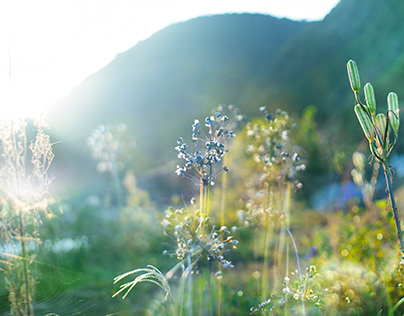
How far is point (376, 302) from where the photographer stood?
184cm

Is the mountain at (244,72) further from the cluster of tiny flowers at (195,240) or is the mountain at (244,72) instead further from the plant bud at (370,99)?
the plant bud at (370,99)

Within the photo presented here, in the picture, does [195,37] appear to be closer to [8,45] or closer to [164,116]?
[164,116]

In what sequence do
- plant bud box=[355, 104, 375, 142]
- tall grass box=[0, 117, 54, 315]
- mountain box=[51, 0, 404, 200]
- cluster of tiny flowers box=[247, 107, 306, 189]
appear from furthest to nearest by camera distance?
mountain box=[51, 0, 404, 200]
cluster of tiny flowers box=[247, 107, 306, 189]
plant bud box=[355, 104, 375, 142]
tall grass box=[0, 117, 54, 315]

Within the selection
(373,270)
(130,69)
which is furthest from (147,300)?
(130,69)

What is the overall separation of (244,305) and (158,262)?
7.90 feet

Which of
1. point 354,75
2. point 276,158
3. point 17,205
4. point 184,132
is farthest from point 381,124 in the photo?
point 184,132

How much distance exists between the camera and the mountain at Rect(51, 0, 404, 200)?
986cm

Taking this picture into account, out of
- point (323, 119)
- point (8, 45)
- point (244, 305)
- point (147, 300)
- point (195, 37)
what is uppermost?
point (195, 37)

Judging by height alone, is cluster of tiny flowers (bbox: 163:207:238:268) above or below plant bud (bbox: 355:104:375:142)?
below

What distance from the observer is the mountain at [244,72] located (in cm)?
986

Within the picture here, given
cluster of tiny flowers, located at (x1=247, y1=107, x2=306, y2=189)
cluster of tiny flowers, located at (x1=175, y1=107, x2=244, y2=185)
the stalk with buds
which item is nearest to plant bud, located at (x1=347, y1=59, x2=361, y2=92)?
the stalk with buds

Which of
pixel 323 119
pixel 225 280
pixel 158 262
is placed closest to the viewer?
pixel 225 280

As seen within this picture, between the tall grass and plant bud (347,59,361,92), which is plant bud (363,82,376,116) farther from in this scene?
the tall grass

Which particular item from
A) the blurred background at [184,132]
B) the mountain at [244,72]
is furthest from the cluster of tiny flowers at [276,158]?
the mountain at [244,72]
